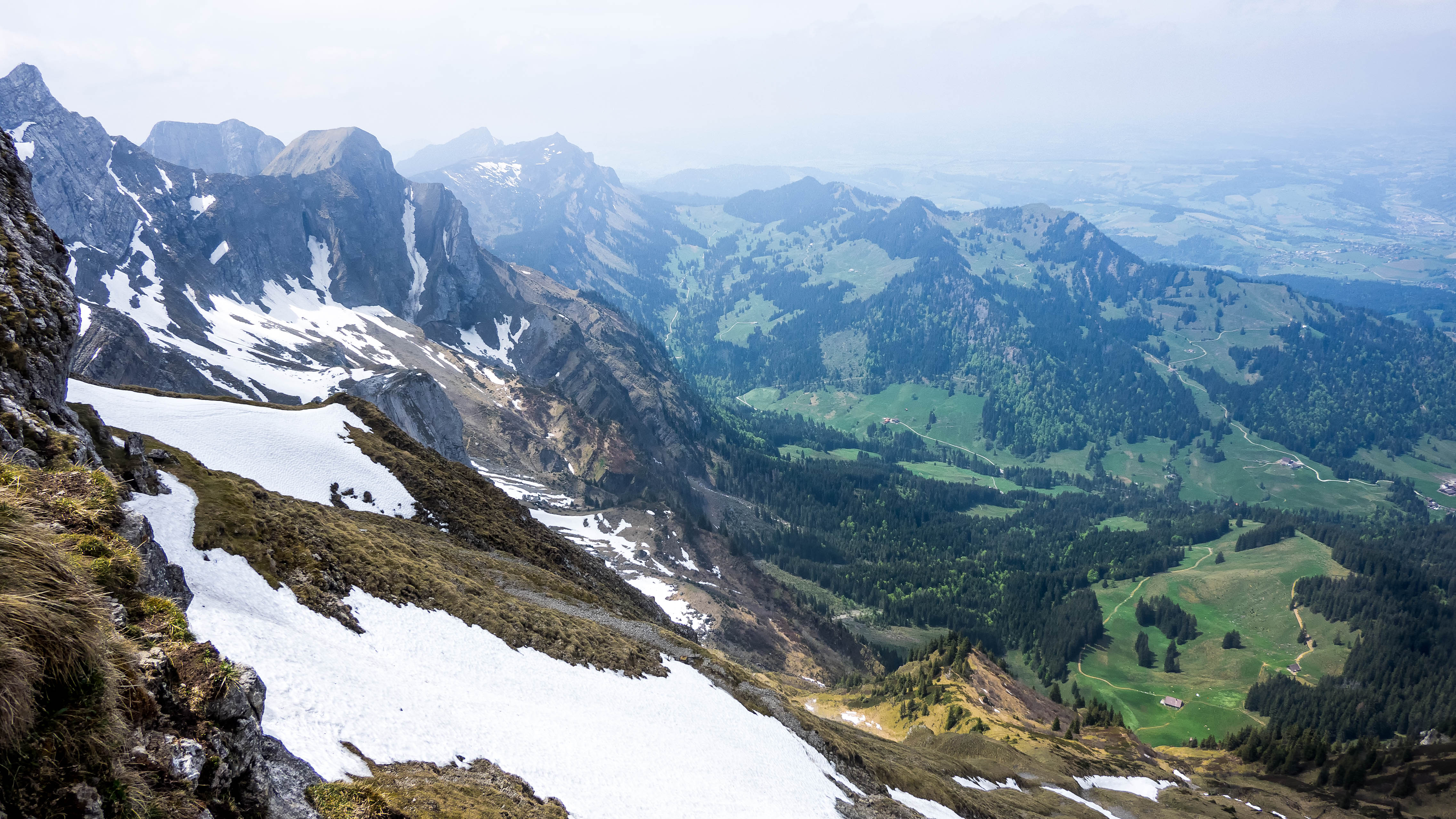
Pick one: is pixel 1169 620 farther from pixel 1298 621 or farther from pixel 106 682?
pixel 106 682

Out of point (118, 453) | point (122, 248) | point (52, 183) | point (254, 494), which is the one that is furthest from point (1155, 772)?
point (52, 183)

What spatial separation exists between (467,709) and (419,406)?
100379 millimetres

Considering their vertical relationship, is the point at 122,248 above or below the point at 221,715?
above

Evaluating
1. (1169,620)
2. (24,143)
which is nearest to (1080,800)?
(1169,620)

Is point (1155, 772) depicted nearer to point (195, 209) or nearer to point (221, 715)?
point (221, 715)

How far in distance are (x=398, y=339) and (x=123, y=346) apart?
7683 cm

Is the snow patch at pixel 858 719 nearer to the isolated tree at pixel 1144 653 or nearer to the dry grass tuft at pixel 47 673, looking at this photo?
the dry grass tuft at pixel 47 673

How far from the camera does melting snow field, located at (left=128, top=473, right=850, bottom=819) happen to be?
20375mm

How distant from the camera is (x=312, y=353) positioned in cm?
14988

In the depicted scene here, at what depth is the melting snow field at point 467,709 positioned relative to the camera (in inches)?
802

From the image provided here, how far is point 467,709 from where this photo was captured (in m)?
25.7

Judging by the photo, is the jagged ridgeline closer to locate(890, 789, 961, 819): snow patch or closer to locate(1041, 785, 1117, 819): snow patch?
locate(1041, 785, 1117, 819): snow patch

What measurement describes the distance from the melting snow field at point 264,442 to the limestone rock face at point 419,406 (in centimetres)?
4805

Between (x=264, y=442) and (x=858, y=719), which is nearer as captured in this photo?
(x=264, y=442)
